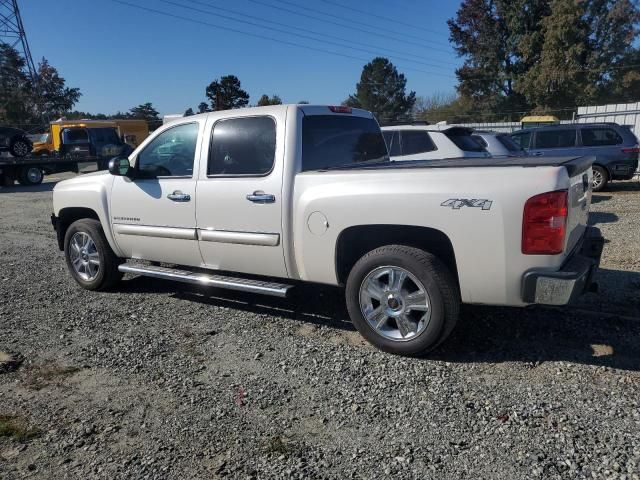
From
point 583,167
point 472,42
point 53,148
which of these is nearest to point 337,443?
point 583,167

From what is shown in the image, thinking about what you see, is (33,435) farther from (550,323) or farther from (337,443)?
(550,323)

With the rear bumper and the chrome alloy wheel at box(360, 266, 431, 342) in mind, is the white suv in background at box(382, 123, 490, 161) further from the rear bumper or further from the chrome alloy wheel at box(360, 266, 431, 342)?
the rear bumper

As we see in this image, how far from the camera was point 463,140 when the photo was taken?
9320 mm

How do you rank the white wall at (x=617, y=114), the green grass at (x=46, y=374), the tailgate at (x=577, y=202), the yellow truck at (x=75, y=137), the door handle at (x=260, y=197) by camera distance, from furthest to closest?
the yellow truck at (x=75, y=137) → the white wall at (x=617, y=114) → the door handle at (x=260, y=197) → the green grass at (x=46, y=374) → the tailgate at (x=577, y=202)

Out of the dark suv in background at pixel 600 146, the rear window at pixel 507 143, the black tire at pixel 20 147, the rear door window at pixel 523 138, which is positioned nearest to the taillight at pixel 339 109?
the rear window at pixel 507 143

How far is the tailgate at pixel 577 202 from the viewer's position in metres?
3.61

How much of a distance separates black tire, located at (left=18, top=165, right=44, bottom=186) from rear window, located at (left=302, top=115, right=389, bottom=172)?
21.0 meters

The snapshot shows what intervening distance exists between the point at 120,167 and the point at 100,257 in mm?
1144

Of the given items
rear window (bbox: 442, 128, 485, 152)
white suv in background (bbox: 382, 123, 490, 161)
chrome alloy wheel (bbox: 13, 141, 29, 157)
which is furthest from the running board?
chrome alloy wheel (bbox: 13, 141, 29, 157)

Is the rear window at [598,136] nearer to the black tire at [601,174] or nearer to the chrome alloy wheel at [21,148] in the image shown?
the black tire at [601,174]

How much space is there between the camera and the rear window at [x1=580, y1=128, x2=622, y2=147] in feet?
44.4

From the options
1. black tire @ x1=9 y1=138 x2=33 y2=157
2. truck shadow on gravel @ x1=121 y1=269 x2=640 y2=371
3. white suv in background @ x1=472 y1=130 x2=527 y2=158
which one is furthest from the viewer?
black tire @ x1=9 y1=138 x2=33 y2=157

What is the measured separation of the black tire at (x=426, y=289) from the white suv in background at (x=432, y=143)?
5218 millimetres

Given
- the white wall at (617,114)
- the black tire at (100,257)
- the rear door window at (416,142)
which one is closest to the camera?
the black tire at (100,257)
